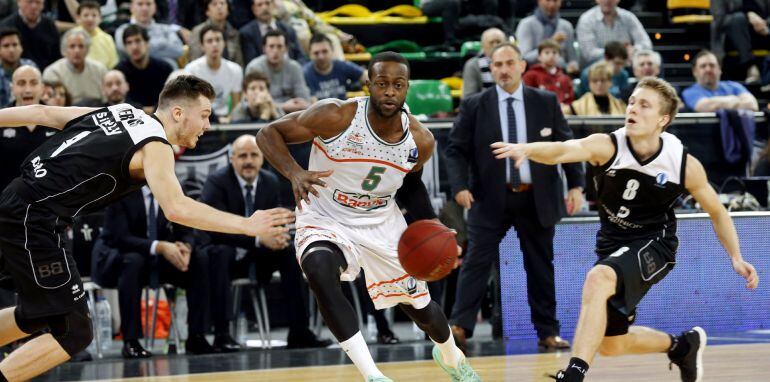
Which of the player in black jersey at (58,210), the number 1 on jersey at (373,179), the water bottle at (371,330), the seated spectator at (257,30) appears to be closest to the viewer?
the player in black jersey at (58,210)

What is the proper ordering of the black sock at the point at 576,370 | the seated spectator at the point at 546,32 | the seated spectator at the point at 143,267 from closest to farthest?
the black sock at the point at 576,370
the seated spectator at the point at 143,267
the seated spectator at the point at 546,32

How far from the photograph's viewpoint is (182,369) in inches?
314

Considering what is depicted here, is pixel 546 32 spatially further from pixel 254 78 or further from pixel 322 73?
pixel 254 78

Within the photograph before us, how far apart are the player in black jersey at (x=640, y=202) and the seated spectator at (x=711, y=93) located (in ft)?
17.6

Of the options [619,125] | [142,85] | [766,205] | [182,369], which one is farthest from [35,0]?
[766,205]

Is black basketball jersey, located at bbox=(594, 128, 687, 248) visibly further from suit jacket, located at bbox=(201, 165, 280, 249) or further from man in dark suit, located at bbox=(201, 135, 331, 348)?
suit jacket, located at bbox=(201, 165, 280, 249)

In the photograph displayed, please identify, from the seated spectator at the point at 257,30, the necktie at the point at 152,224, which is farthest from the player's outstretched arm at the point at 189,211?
the seated spectator at the point at 257,30

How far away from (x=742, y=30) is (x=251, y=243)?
821 centimetres

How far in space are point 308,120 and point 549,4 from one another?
746 centimetres

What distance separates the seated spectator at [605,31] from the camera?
43.0 ft

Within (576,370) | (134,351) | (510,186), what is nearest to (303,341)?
(134,351)

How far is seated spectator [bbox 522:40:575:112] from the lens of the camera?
37.2 ft

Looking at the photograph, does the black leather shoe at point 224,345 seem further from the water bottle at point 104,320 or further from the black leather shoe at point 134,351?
the water bottle at point 104,320

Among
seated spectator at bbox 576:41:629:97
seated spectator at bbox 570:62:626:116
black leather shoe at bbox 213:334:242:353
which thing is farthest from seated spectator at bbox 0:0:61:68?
seated spectator at bbox 576:41:629:97
